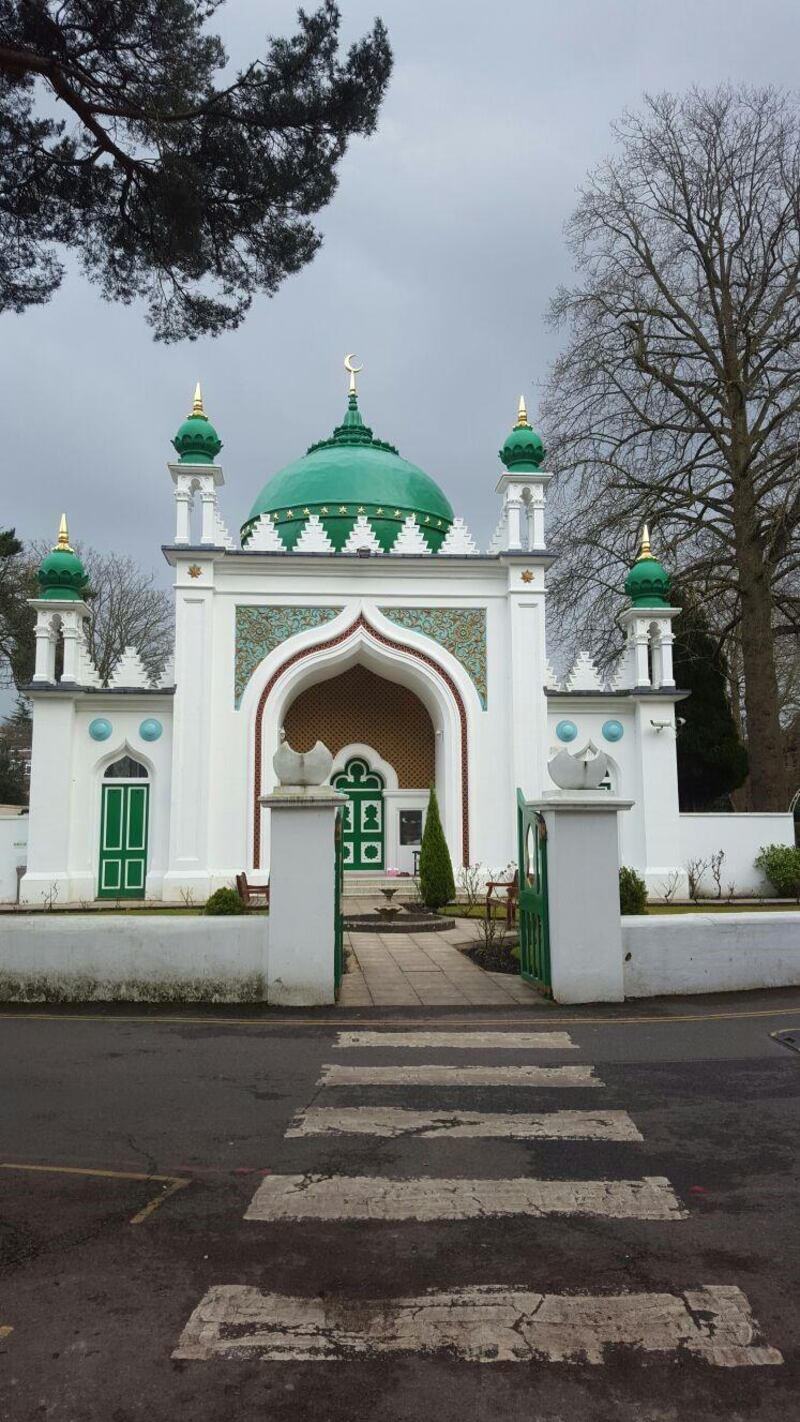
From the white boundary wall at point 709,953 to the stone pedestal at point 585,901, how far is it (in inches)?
10.0

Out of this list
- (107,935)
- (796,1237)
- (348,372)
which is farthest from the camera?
(348,372)

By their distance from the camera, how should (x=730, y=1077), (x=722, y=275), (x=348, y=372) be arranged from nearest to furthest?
(x=730, y=1077) → (x=722, y=275) → (x=348, y=372)

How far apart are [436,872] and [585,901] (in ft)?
27.1

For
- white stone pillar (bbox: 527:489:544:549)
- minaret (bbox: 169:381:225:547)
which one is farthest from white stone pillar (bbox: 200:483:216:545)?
white stone pillar (bbox: 527:489:544:549)

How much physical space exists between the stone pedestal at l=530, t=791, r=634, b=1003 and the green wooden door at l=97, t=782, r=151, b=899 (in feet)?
36.3

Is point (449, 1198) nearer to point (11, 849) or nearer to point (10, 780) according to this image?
point (11, 849)

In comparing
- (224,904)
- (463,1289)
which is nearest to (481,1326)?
(463,1289)

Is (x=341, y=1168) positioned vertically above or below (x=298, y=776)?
below

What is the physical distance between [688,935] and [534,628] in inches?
425

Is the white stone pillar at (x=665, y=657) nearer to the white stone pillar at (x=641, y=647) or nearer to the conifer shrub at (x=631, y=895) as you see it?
the white stone pillar at (x=641, y=647)

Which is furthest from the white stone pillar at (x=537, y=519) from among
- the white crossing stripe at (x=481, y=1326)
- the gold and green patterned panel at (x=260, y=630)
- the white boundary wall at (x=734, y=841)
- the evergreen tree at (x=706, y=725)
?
the white crossing stripe at (x=481, y=1326)

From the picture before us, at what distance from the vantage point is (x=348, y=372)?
2372 cm

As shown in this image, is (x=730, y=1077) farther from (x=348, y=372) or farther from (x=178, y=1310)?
(x=348, y=372)

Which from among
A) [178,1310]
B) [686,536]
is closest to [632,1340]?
[178,1310]
